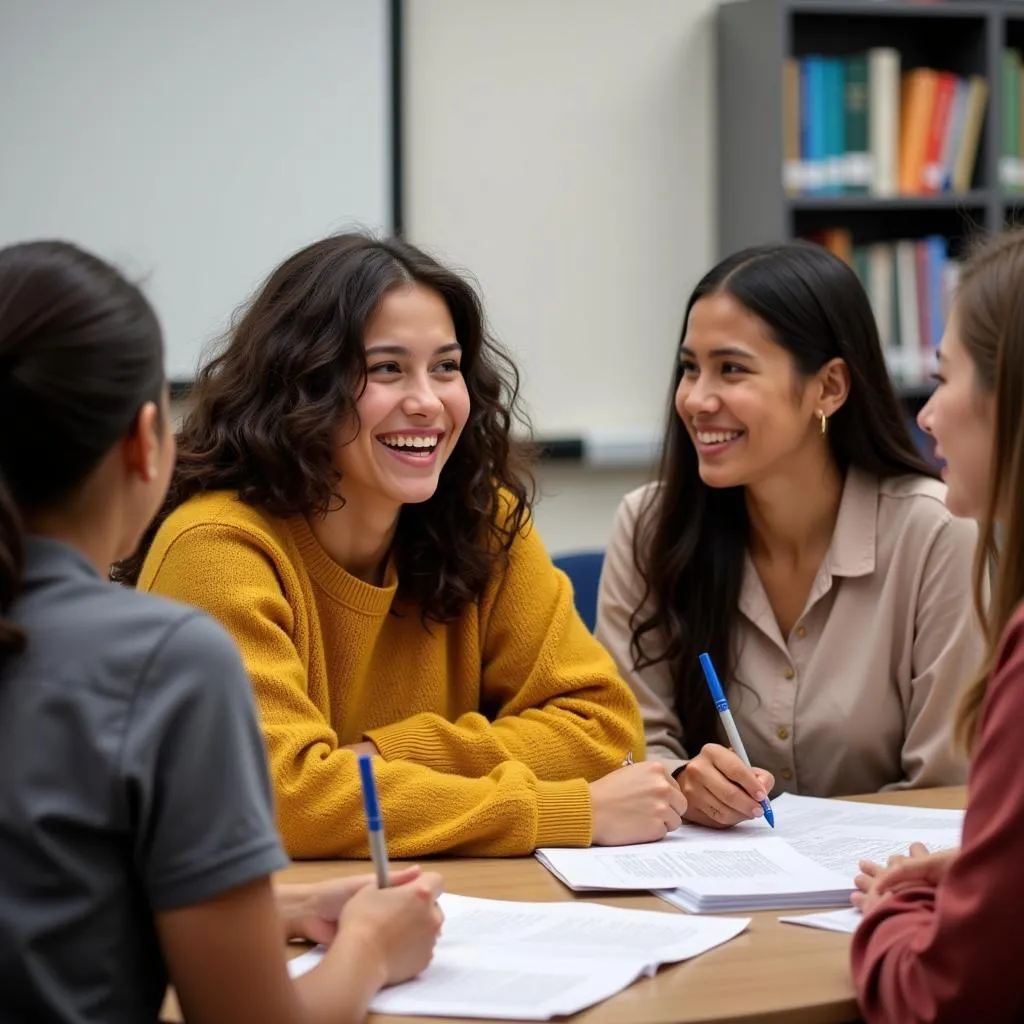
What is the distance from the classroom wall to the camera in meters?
3.75

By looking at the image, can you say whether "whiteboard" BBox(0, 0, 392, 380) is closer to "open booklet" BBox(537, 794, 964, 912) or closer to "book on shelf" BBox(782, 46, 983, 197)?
"book on shelf" BBox(782, 46, 983, 197)

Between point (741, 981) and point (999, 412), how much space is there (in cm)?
54

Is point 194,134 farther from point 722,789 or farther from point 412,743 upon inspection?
point 722,789

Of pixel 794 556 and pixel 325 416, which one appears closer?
pixel 325 416

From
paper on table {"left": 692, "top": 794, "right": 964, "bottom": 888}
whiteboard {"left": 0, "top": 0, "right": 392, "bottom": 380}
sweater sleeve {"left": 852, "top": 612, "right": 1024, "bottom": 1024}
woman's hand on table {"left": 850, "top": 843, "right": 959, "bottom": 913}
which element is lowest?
paper on table {"left": 692, "top": 794, "right": 964, "bottom": 888}

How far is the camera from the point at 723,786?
1.76 metres

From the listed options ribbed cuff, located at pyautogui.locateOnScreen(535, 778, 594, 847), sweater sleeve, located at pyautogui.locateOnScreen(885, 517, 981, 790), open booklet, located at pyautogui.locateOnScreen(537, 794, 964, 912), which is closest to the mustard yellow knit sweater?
ribbed cuff, located at pyautogui.locateOnScreen(535, 778, 594, 847)

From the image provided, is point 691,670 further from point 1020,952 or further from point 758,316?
point 1020,952

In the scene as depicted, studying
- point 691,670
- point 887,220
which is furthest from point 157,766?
point 887,220

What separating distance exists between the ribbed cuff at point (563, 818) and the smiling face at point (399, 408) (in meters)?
0.43

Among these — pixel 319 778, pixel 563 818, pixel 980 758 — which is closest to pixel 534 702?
pixel 563 818

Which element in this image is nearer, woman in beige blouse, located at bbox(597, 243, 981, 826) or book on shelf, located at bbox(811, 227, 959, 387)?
woman in beige blouse, located at bbox(597, 243, 981, 826)

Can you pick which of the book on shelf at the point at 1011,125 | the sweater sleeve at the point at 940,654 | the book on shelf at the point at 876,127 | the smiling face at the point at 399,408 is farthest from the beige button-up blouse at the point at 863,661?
the book on shelf at the point at 1011,125

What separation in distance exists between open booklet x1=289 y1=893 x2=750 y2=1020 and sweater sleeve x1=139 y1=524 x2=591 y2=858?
0.16 metres
